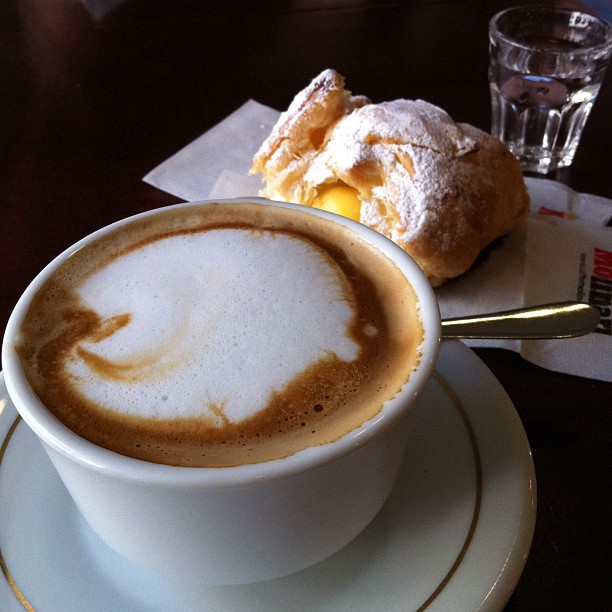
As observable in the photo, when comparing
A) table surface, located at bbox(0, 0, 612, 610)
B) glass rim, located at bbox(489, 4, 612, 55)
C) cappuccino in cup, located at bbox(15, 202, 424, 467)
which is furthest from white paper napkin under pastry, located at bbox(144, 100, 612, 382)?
cappuccino in cup, located at bbox(15, 202, 424, 467)

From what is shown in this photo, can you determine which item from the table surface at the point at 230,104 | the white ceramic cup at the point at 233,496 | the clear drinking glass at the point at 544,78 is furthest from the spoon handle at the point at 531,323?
the clear drinking glass at the point at 544,78

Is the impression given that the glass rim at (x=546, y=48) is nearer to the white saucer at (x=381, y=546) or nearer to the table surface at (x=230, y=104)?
the table surface at (x=230, y=104)

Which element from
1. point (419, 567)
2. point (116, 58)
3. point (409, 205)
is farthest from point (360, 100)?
point (419, 567)

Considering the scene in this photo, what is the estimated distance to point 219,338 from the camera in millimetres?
500

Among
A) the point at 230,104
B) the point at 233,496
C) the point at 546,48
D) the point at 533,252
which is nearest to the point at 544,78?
the point at 546,48

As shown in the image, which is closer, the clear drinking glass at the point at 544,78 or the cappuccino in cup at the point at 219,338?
the cappuccino in cup at the point at 219,338

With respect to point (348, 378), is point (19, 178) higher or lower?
lower

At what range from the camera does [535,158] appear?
3.70 feet

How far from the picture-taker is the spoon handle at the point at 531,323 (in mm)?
689

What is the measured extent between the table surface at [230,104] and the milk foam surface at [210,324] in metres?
0.27

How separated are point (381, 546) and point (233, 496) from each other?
0.16m

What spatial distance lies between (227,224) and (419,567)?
33 centimetres

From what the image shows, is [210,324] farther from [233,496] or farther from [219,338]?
[233,496]

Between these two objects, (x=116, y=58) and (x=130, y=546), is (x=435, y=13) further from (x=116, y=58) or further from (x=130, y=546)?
(x=130, y=546)
